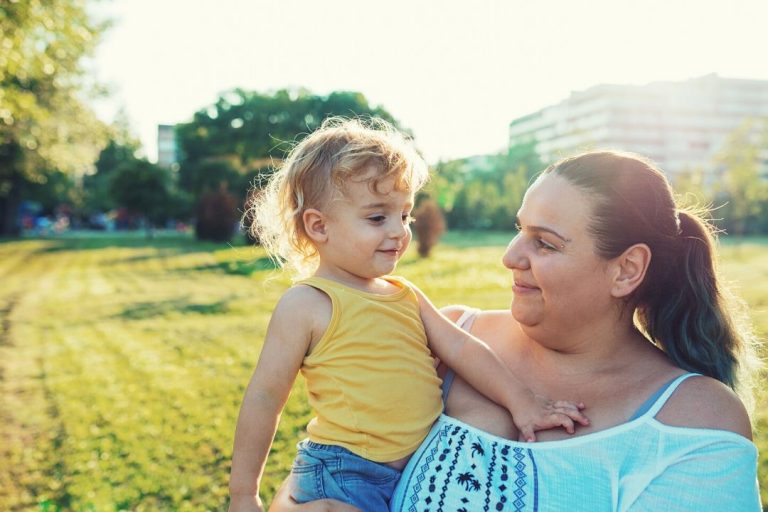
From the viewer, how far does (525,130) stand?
291 feet

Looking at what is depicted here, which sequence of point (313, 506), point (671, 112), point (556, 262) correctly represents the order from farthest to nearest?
point (671, 112), point (556, 262), point (313, 506)

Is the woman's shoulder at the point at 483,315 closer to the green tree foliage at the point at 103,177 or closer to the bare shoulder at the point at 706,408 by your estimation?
the bare shoulder at the point at 706,408

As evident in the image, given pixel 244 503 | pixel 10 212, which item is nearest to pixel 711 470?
pixel 244 503

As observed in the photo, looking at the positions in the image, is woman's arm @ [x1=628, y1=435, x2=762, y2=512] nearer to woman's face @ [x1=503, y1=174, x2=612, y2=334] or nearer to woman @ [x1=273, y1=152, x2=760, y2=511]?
woman @ [x1=273, y1=152, x2=760, y2=511]

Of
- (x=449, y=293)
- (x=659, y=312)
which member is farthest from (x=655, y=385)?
(x=449, y=293)

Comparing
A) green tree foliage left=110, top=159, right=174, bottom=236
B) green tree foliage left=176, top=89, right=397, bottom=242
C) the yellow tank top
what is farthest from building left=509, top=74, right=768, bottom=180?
the yellow tank top

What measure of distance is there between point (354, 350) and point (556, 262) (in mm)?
707

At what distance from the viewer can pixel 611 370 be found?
2223 millimetres

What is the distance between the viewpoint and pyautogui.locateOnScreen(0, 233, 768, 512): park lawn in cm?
540

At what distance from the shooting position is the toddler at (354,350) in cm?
209

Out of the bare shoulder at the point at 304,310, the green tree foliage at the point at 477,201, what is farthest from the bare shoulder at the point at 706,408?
the green tree foliage at the point at 477,201

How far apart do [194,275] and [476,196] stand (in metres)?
38.6

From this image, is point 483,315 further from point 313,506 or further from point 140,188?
point 140,188

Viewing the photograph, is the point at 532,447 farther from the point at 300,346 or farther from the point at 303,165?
the point at 303,165
